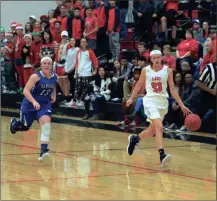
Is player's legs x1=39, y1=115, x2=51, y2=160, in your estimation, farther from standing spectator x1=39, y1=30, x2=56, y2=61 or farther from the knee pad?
standing spectator x1=39, y1=30, x2=56, y2=61

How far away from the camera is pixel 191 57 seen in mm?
16062

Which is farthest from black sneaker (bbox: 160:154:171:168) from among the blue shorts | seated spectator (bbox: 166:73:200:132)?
seated spectator (bbox: 166:73:200:132)

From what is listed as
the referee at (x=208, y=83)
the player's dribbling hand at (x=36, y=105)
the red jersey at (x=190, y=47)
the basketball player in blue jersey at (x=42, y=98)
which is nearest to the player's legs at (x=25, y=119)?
the basketball player in blue jersey at (x=42, y=98)

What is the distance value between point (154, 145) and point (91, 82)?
5.00 meters

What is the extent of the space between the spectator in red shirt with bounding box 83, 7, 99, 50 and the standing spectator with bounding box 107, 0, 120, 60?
414 millimetres

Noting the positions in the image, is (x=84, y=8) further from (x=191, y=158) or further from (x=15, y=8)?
(x=191, y=158)

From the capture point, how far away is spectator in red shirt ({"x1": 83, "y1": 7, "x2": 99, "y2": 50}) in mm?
18812

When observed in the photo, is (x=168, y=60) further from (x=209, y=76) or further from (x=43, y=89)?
(x=43, y=89)

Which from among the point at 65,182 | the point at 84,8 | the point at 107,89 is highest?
the point at 84,8

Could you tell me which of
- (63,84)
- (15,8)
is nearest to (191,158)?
(63,84)

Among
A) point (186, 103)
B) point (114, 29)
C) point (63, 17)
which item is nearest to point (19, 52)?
Answer: point (63, 17)

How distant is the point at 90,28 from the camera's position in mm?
18922

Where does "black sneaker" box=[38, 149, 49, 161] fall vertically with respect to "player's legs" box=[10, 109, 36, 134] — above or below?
below

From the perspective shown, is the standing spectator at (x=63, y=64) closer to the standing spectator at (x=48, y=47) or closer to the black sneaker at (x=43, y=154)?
the standing spectator at (x=48, y=47)
